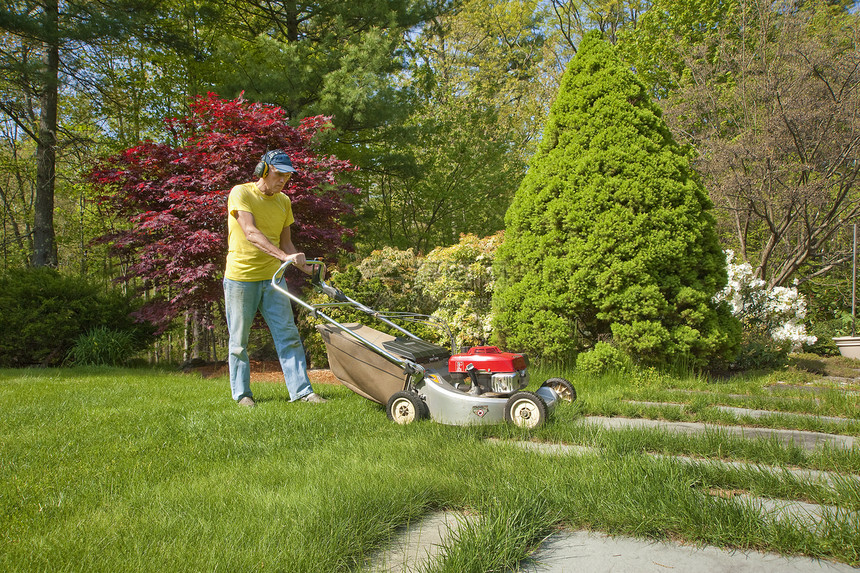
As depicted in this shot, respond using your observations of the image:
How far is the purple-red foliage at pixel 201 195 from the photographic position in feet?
24.1

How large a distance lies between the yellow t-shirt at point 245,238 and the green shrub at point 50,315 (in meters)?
4.51

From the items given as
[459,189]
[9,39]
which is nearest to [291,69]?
[459,189]

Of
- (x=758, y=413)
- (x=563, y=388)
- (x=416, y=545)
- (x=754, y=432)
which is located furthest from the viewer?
(x=563, y=388)

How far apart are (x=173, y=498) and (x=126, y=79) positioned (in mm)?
15242

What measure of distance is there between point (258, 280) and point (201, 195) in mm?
2936

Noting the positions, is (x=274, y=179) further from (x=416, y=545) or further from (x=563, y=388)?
(x=416, y=545)

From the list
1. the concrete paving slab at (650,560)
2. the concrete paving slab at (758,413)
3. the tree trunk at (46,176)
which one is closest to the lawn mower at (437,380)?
the concrete paving slab at (758,413)

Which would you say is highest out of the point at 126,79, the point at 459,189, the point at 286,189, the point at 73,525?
the point at 126,79

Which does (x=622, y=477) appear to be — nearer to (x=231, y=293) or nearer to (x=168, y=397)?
(x=231, y=293)

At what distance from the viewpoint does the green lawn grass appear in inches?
72.4

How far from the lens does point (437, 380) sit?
3953 millimetres

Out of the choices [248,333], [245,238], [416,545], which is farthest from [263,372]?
[416,545]

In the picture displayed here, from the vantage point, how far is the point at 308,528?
1.99 meters

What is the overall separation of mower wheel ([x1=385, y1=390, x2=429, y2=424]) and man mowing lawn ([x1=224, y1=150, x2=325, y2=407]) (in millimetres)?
1056
